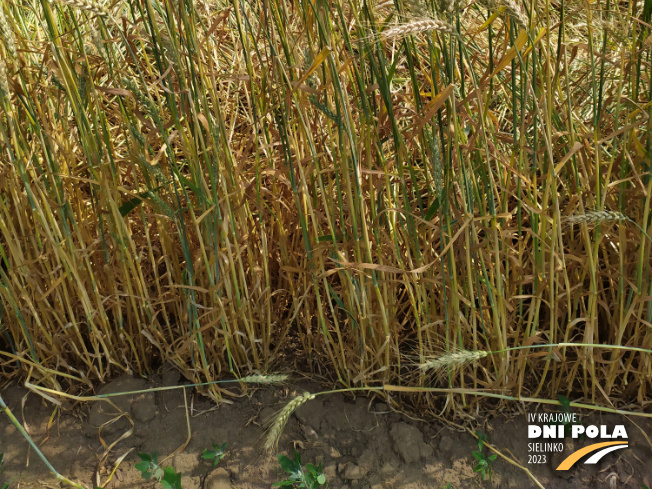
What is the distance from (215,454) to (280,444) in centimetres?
14

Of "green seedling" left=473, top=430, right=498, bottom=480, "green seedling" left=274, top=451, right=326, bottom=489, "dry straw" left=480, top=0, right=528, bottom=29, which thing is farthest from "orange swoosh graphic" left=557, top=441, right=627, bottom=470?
"dry straw" left=480, top=0, right=528, bottom=29

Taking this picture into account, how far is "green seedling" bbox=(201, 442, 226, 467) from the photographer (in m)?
1.21

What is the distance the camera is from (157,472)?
3.96 feet

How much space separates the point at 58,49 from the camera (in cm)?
100

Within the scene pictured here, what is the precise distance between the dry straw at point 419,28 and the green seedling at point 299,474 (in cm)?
83

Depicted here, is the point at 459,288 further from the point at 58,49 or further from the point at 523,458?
the point at 58,49

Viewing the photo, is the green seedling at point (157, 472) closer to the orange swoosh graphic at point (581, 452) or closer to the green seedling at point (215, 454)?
the green seedling at point (215, 454)

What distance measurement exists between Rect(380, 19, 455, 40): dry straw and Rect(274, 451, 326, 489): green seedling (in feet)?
2.71

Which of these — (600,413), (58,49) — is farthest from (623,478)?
(58,49)

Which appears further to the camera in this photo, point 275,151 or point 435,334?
point 275,151

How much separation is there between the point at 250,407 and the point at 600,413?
75cm

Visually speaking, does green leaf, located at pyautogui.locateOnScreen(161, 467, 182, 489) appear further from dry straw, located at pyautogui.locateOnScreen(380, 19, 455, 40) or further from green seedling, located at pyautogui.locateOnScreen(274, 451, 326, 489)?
dry straw, located at pyautogui.locateOnScreen(380, 19, 455, 40)

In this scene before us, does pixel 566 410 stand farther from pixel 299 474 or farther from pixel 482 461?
pixel 299 474

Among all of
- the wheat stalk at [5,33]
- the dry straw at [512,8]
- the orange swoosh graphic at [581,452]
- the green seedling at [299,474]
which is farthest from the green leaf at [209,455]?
the dry straw at [512,8]
